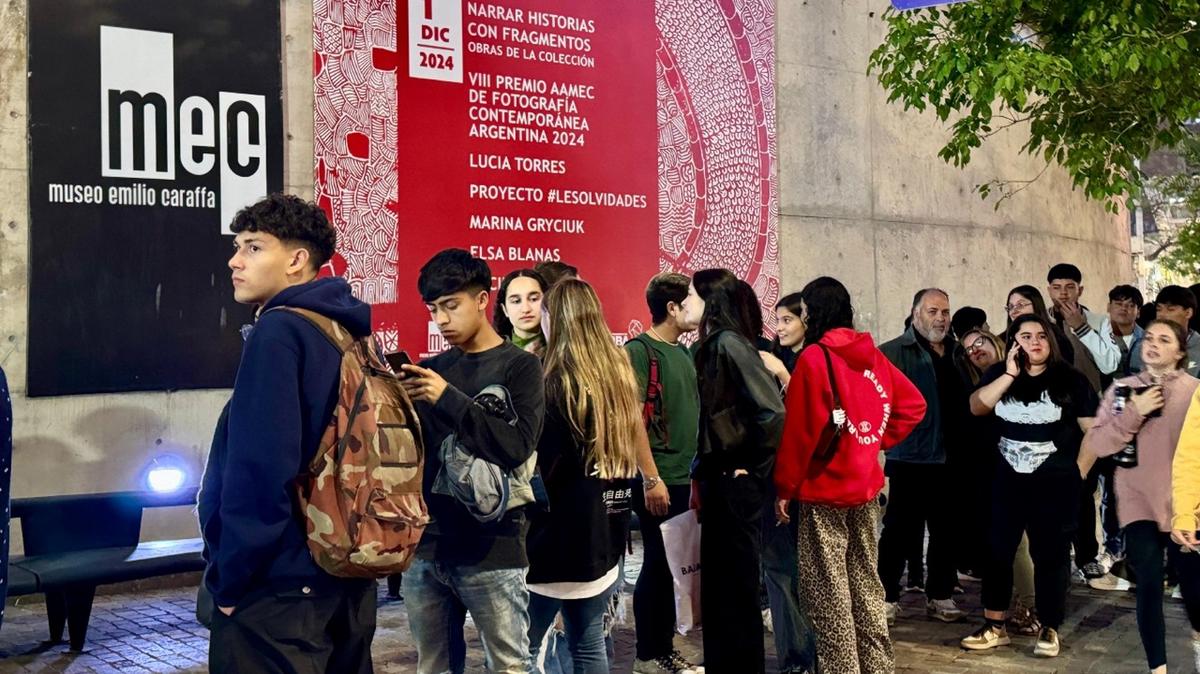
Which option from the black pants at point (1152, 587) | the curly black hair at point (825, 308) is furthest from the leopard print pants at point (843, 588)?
the black pants at point (1152, 587)

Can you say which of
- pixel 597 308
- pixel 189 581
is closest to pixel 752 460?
pixel 597 308

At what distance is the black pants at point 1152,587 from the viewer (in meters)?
5.79

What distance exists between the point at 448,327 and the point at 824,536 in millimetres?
2365

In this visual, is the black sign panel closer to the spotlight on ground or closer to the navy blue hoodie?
the spotlight on ground

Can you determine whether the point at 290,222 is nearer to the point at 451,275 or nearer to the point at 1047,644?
the point at 451,275

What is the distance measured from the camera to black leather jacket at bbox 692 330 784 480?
18.0ft

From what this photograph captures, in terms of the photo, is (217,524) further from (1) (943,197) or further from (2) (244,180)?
(1) (943,197)

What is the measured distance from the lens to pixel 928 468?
7.61m

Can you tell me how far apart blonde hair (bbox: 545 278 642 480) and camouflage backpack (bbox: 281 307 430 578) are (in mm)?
1423

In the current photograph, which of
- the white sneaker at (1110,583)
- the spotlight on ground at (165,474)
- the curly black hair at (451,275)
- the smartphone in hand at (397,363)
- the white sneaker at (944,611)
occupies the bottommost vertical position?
the white sneaker at (1110,583)

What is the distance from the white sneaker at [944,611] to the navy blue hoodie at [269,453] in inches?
203

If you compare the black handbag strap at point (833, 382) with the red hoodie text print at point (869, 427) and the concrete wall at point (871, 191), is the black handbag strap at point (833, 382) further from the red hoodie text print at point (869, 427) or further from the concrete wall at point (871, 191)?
the concrete wall at point (871, 191)

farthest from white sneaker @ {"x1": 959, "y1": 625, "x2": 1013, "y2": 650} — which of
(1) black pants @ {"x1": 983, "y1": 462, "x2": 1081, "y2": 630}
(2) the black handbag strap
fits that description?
(2) the black handbag strap

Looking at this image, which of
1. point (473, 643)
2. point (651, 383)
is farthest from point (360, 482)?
point (473, 643)
